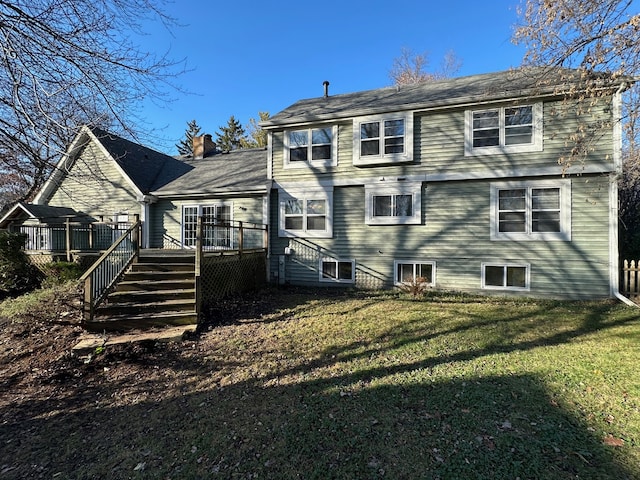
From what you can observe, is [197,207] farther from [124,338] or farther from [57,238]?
[124,338]

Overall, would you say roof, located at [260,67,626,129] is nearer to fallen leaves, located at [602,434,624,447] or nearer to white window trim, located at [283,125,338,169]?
white window trim, located at [283,125,338,169]

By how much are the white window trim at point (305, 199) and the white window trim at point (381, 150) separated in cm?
148

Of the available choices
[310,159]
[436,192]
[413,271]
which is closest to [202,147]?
[310,159]

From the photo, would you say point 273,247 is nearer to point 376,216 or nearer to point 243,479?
point 376,216

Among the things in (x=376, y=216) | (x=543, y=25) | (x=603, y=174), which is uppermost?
(x=543, y=25)

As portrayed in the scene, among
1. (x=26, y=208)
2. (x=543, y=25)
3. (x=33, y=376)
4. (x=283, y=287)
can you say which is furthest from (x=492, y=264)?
(x=26, y=208)

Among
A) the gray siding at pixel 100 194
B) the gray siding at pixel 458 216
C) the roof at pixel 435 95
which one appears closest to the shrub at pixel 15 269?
the gray siding at pixel 100 194

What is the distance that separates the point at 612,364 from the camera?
4.53 meters

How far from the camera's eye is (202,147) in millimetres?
17375

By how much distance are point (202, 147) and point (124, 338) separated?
45.5 ft

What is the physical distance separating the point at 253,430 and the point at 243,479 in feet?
2.09

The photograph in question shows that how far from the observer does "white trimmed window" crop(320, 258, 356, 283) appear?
11047 millimetres

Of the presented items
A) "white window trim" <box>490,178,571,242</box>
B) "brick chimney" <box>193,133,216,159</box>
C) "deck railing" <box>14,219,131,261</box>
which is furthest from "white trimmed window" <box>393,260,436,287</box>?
"brick chimney" <box>193,133,216,159</box>

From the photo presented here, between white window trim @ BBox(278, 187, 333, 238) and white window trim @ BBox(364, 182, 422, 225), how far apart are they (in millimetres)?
1245
